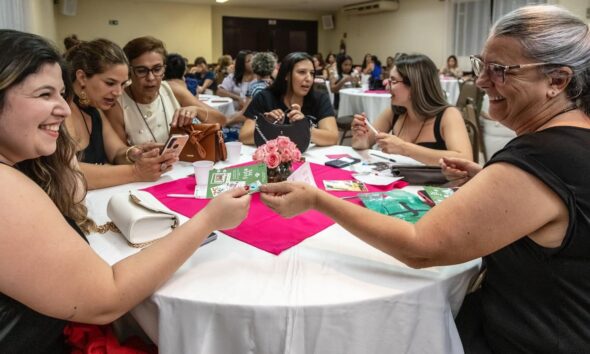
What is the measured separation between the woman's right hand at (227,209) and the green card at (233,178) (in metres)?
0.39

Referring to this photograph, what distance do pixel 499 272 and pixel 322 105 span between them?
2.03 meters

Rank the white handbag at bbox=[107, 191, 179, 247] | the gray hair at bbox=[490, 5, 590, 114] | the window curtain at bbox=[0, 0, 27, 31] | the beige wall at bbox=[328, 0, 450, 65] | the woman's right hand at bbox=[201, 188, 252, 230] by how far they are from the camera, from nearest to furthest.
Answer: the gray hair at bbox=[490, 5, 590, 114] < the woman's right hand at bbox=[201, 188, 252, 230] < the white handbag at bbox=[107, 191, 179, 247] < the window curtain at bbox=[0, 0, 27, 31] < the beige wall at bbox=[328, 0, 450, 65]

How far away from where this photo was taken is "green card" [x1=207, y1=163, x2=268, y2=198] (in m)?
1.57

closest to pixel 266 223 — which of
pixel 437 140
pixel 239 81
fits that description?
pixel 437 140

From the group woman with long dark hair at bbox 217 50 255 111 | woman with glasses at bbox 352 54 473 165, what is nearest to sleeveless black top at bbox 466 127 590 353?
woman with glasses at bbox 352 54 473 165

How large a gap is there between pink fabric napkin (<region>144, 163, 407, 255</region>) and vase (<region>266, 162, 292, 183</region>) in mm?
100

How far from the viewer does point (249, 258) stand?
1.14 m

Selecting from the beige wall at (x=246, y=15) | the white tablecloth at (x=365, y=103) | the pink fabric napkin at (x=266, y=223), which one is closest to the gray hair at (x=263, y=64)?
the white tablecloth at (x=365, y=103)

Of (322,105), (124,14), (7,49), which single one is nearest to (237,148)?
(322,105)

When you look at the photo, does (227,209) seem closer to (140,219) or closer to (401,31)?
(140,219)

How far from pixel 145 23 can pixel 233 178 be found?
13576mm

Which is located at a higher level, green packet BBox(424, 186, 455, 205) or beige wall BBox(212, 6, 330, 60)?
beige wall BBox(212, 6, 330, 60)

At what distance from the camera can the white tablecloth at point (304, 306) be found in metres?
0.94

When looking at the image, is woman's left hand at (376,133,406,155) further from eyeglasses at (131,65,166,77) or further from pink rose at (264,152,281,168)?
eyeglasses at (131,65,166,77)
